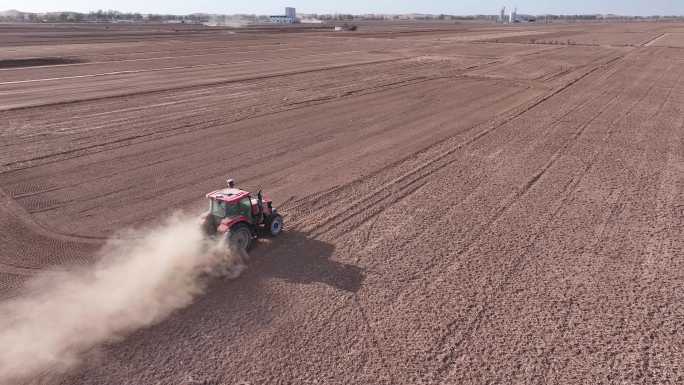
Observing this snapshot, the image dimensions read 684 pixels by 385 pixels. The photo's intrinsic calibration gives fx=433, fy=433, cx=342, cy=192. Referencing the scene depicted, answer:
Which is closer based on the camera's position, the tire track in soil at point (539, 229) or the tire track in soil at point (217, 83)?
the tire track in soil at point (539, 229)

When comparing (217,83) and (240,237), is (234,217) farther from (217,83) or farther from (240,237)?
(217,83)

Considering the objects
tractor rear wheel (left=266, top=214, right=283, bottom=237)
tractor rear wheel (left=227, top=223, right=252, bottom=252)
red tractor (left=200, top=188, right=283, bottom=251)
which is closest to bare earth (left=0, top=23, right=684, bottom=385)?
tractor rear wheel (left=266, top=214, right=283, bottom=237)

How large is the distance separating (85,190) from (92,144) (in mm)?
4681

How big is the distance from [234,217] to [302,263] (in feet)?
5.53

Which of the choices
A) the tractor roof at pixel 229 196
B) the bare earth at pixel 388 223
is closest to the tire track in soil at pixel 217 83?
the bare earth at pixel 388 223

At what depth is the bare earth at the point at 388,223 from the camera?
21.9 feet

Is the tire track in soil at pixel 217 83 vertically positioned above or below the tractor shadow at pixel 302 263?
above

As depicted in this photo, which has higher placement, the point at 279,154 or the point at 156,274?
the point at 279,154

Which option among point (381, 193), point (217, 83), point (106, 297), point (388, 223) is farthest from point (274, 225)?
point (217, 83)

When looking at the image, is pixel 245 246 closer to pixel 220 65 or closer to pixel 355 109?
pixel 355 109

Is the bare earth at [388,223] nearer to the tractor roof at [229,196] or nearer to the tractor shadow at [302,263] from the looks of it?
the tractor shadow at [302,263]

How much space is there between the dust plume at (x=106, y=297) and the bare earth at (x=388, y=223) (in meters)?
0.42

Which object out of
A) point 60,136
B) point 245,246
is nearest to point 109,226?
point 245,246

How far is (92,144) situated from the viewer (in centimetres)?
1633
